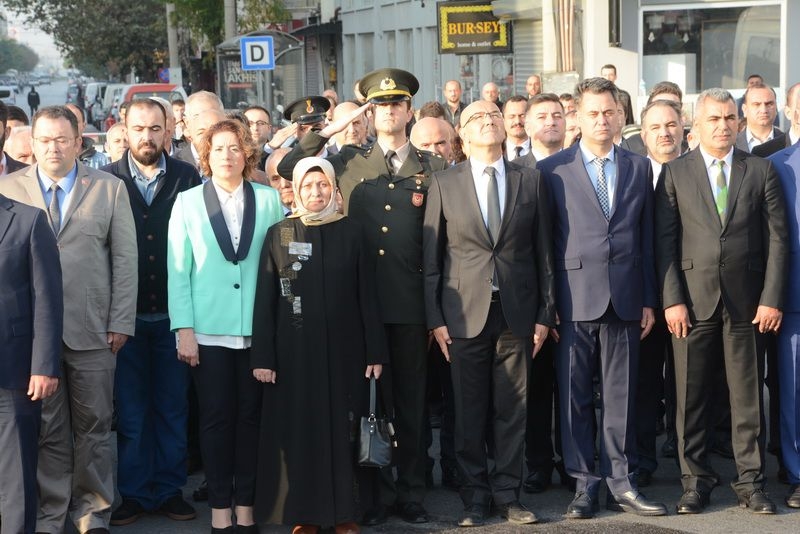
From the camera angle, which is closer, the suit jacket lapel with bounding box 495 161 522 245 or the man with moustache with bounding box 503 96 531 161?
the suit jacket lapel with bounding box 495 161 522 245

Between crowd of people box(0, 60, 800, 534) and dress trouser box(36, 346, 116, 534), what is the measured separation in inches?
0.5

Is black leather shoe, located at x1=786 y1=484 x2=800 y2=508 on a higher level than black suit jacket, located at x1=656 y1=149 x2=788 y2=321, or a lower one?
lower

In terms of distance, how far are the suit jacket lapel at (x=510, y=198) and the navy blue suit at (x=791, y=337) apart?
1523mm

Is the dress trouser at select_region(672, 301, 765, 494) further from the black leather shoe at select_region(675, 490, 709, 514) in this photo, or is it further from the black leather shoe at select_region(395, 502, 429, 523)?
the black leather shoe at select_region(395, 502, 429, 523)

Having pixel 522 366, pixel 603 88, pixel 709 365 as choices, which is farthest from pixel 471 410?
pixel 603 88

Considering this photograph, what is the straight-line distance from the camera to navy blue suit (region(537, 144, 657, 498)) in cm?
713

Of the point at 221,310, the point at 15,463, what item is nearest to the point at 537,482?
the point at 221,310

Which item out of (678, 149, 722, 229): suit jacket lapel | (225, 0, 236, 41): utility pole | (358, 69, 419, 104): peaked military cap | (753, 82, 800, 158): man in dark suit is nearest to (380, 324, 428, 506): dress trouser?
(358, 69, 419, 104): peaked military cap

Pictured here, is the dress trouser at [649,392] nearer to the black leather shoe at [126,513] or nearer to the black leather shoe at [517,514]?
the black leather shoe at [517,514]

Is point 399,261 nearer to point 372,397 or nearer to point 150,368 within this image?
point 372,397

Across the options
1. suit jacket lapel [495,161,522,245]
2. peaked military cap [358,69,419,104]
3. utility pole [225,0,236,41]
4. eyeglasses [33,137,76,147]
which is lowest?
suit jacket lapel [495,161,522,245]

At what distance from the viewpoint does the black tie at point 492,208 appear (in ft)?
23.4

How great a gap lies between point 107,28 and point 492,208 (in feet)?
180

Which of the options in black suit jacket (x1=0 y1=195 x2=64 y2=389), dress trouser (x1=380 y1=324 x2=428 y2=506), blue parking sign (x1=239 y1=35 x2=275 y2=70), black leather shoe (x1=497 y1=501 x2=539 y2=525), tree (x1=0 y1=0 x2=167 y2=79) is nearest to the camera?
black suit jacket (x1=0 y1=195 x2=64 y2=389)
